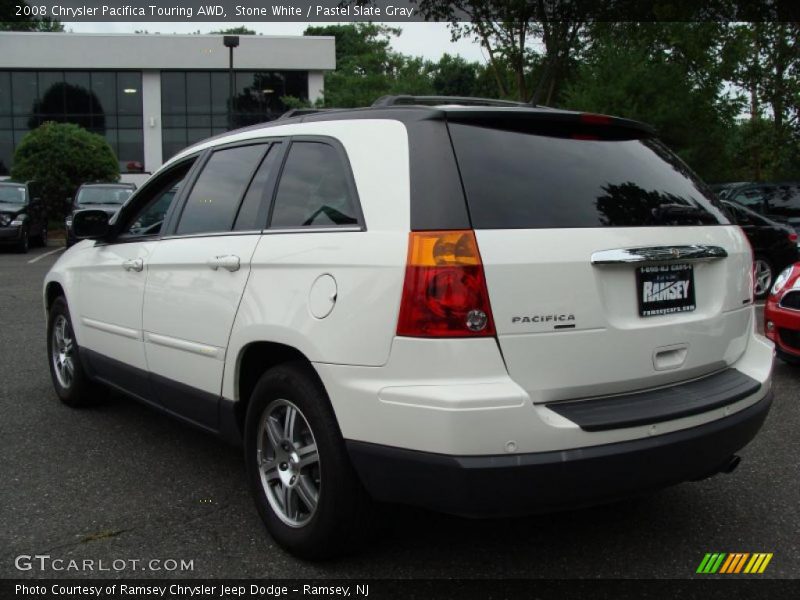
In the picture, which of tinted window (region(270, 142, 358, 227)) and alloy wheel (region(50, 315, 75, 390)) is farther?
alloy wheel (region(50, 315, 75, 390))

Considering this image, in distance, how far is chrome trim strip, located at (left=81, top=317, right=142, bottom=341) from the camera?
414 centimetres

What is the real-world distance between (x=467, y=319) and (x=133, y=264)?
7.64ft

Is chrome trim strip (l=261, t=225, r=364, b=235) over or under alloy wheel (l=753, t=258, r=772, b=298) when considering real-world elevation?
over

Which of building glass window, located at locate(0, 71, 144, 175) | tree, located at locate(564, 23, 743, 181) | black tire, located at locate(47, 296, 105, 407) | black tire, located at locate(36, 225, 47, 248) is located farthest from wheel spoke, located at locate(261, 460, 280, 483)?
building glass window, located at locate(0, 71, 144, 175)

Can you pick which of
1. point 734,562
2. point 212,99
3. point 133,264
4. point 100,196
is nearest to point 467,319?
point 734,562

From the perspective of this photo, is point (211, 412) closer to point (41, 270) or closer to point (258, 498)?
point (258, 498)

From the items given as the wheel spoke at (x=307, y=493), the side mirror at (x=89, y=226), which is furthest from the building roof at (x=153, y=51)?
the wheel spoke at (x=307, y=493)

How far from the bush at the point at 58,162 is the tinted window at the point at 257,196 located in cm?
2192

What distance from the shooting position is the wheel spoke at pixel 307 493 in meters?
2.98

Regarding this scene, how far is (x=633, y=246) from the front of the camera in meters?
2.80

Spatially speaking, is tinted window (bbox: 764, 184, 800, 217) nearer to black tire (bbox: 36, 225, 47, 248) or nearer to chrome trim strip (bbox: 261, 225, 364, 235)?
chrome trim strip (bbox: 261, 225, 364, 235)

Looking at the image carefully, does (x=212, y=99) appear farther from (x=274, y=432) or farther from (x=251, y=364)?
(x=274, y=432)

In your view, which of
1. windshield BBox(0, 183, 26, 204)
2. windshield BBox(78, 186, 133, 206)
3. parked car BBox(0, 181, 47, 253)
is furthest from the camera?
windshield BBox(0, 183, 26, 204)

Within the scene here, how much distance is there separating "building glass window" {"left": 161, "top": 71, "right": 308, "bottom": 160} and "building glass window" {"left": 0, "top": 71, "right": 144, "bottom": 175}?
1415 millimetres
